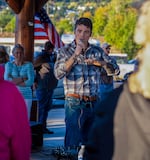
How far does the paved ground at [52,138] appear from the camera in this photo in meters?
8.18

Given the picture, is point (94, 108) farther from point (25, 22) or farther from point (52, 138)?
→ point (52, 138)

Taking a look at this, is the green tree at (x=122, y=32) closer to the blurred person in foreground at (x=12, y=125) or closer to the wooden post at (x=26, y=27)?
the wooden post at (x=26, y=27)

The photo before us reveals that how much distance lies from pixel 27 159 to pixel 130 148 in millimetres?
1519

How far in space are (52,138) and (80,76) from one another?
443cm

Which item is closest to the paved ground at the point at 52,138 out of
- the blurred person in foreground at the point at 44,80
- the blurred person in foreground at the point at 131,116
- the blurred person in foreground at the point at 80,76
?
the blurred person in foreground at the point at 44,80

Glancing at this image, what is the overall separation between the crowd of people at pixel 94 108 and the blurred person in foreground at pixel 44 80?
15.4 ft

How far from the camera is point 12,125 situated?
133 inches

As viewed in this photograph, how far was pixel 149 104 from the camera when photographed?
2064 mm

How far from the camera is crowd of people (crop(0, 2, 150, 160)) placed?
2.07 m

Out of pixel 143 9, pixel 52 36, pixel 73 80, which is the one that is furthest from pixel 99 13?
pixel 143 9

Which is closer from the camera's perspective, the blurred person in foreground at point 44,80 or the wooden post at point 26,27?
the wooden post at point 26,27

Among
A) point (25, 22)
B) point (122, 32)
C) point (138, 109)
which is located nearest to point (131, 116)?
point (138, 109)

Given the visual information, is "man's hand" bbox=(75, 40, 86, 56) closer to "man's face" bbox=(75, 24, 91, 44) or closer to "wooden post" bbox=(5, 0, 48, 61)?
"man's face" bbox=(75, 24, 91, 44)

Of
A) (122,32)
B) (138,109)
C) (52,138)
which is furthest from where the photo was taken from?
(122,32)
